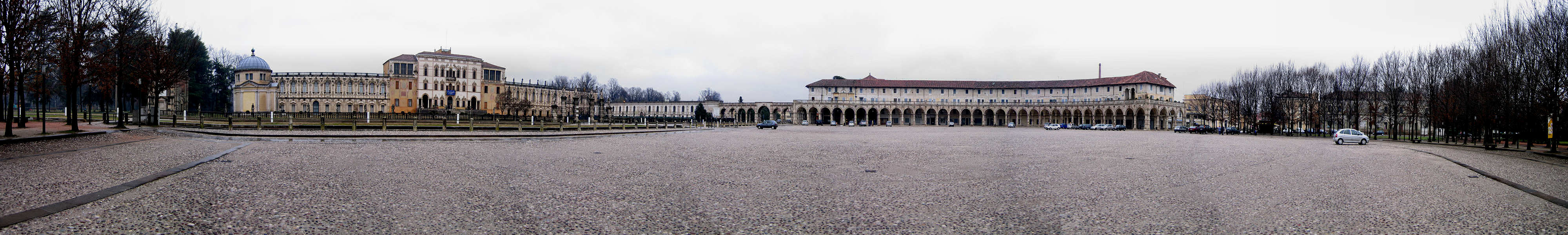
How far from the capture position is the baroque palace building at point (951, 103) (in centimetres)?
9094

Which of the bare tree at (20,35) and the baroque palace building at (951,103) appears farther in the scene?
the baroque palace building at (951,103)

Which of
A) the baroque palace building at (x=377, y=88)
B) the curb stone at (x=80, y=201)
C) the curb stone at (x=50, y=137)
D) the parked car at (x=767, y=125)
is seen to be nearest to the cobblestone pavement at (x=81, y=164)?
the curb stone at (x=80, y=201)

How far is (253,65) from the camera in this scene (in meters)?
81.0

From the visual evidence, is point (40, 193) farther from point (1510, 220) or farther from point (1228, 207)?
point (1510, 220)

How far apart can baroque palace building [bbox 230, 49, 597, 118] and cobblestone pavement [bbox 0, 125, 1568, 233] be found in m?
72.8

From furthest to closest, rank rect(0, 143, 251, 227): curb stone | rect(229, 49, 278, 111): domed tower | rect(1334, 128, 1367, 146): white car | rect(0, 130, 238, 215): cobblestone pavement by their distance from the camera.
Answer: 1. rect(229, 49, 278, 111): domed tower
2. rect(1334, 128, 1367, 146): white car
3. rect(0, 130, 238, 215): cobblestone pavement
4. rect(0, 143, 251, 227): curb stone

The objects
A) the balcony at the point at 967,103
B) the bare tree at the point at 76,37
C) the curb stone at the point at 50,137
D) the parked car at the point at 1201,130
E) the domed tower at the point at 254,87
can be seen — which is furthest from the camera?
the balcony at the point at 967,103

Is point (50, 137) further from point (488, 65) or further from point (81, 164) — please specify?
point (488, 65)

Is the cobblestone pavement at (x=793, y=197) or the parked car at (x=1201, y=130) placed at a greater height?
the cobblestone pavement at (x=793, y=197)

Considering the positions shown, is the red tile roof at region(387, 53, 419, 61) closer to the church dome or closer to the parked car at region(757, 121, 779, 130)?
the church dome

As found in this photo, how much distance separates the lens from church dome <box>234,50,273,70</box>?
8088 cm

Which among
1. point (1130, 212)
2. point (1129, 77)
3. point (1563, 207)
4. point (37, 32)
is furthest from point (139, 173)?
Result: point (1129, 77)

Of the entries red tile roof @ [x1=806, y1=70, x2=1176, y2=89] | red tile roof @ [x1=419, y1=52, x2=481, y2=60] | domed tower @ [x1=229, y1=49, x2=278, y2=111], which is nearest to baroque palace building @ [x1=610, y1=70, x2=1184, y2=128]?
red tile roof @ [x1=806, y1=70, x2=1176, y2=89]

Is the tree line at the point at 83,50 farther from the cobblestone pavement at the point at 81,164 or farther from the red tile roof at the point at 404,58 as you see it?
the red tile roof at the point at 404,58
